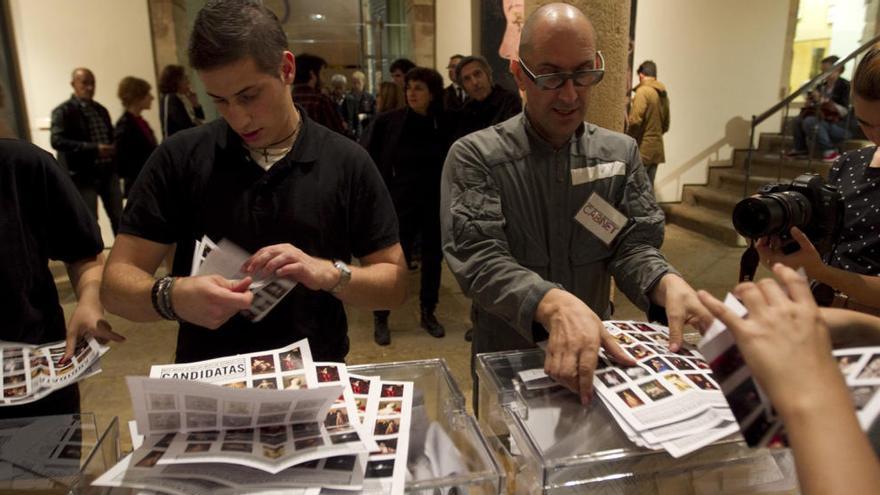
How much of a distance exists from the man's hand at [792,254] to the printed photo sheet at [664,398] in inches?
18.9

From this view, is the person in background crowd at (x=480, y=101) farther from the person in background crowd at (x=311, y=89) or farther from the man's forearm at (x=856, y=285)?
the man's forearm at (x=856, y=285)

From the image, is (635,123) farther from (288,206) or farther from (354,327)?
(288,206)

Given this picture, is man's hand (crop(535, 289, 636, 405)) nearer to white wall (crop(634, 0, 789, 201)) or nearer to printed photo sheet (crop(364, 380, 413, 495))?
printed photo sheet (crop(364, 380, 413, 495))

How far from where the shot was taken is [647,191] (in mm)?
1629

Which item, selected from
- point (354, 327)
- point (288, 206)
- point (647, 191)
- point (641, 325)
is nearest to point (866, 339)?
point (641, 325)

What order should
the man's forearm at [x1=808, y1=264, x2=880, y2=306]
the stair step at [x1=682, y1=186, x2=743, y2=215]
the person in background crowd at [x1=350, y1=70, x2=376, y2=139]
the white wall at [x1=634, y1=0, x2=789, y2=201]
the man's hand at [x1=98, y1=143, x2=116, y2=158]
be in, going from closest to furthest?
the man's forearm at [x1=808, y1=264, x2=880, y2=306] → the man's hand at [x1=98, y1=143, x2=116, y2=158] → the person in background crowd at [x1=350, y1=70, x2=376, y2=139] → the stair step at [x1=682, y1=186, x2=743, y2=215] → the white wall at [x1=634, y1=0, x2=789, y2=201]

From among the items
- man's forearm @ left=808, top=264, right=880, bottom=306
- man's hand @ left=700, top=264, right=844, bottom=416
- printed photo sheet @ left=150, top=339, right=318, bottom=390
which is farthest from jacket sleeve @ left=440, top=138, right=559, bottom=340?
man's forearm @ left=808, top=264, right=880, bottom=306

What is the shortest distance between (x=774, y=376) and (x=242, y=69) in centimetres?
113

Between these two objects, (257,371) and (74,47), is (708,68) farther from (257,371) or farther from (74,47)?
(257,371)

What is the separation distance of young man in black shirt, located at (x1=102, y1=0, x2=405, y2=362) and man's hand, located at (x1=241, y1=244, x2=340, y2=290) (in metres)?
0.04

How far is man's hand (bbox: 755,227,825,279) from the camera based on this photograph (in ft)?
4.96

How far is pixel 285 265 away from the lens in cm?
113

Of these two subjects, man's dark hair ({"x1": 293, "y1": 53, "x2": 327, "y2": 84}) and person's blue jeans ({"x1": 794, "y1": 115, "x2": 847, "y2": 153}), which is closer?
man's dark hair ({"x1": 293, "y1": 53, "x2": 327, "y2": 84})

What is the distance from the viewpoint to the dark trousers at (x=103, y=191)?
4.96m
